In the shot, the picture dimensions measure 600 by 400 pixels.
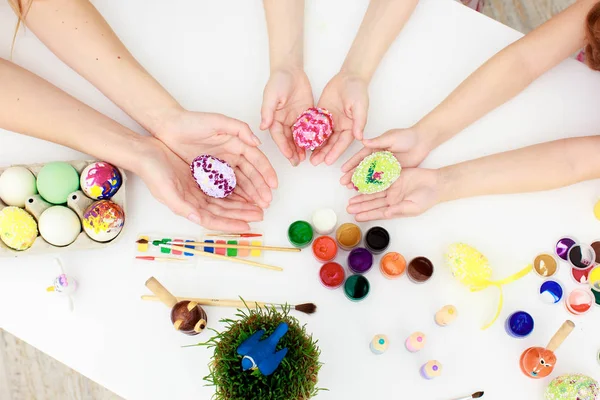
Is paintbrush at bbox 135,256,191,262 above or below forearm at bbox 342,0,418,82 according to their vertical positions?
below

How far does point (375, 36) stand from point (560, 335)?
797mm

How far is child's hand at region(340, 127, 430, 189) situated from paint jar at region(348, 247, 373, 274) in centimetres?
17

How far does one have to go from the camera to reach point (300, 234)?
1.06 m

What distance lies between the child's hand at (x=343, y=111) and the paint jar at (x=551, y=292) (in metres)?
0.54

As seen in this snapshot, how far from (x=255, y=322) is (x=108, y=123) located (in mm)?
599

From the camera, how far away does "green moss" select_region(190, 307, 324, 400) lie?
2.71 ft

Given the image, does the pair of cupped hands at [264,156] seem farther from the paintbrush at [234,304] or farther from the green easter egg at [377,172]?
the paintbrush at [234,304]

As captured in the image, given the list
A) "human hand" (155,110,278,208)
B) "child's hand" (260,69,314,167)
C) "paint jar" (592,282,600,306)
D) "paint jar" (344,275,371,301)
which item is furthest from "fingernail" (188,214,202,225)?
"paint jar" (592,282,600,306)

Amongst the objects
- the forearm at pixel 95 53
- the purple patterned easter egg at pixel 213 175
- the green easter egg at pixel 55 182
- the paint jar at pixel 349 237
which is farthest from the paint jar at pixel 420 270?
the green easter egg at pixel 55 182

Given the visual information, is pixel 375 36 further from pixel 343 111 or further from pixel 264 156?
pixel 264 156

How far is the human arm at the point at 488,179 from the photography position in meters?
1.08

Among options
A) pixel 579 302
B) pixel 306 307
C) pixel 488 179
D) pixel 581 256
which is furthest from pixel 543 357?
pixel 306 307

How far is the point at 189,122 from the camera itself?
1.11 meters

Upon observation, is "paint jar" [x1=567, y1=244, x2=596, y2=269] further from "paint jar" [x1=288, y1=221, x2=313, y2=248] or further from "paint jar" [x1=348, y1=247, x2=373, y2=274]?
"paint jar" [x1=288, y1=221, x2=313, y2=248]
